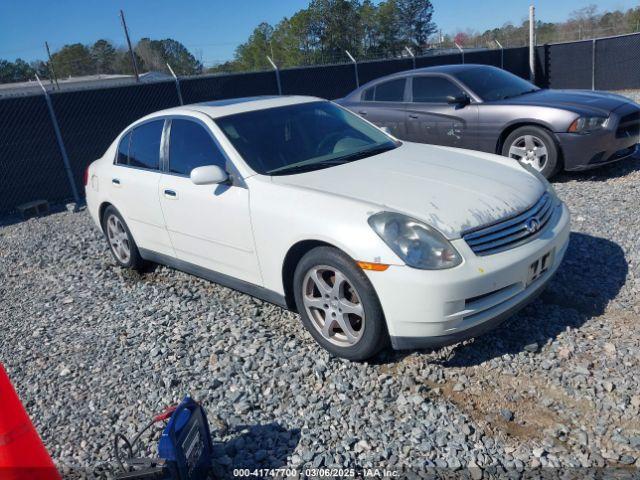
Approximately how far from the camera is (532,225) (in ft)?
10.9

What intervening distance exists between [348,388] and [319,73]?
12.1 m

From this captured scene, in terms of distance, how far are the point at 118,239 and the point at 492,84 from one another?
5.27 m

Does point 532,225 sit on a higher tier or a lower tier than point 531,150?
higher

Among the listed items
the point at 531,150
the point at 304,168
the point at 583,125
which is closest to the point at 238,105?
the point at 304,168

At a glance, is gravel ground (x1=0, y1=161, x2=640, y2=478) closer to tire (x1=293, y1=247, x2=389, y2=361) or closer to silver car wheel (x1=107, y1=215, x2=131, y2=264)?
tire (x1=293, y1=247, x2=389, y2=361)

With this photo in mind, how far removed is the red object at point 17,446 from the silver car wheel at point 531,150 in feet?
19.5

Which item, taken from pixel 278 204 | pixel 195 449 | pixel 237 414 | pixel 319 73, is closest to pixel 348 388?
pixel 237 414

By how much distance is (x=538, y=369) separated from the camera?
10.4 feet

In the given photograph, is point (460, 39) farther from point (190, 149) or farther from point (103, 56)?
point (190, 149)

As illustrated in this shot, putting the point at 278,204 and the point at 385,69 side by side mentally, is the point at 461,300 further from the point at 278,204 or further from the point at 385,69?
the point at 385,69

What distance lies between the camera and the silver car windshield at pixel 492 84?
733 cm

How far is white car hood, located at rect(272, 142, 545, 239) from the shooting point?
3.15 m

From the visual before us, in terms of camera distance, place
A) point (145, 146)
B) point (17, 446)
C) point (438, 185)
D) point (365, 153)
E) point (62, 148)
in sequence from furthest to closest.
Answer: point (62, 148) → point (145, 146) → point (365, 153) → point (438, 185) → point (17, 446)

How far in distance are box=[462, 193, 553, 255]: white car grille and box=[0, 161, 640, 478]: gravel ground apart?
0.68m
